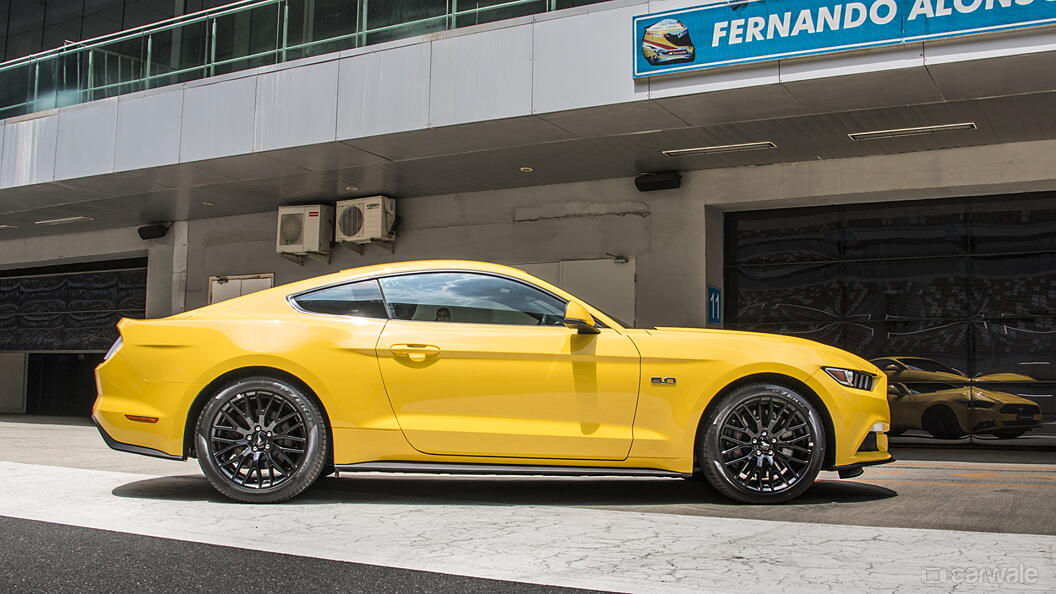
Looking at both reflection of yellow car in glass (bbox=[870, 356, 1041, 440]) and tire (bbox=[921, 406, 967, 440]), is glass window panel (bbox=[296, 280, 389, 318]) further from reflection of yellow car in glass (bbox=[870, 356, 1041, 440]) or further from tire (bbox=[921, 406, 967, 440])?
tire (bbox=[921, 406, 967, 440])

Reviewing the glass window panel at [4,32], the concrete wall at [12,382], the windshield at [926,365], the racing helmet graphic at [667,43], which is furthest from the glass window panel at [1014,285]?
the concrete wall at [12,382]

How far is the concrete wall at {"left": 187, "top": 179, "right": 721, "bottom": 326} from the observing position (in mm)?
12227

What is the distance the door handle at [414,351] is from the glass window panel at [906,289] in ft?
27.8

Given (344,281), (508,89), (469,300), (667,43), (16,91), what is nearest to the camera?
(469,300)

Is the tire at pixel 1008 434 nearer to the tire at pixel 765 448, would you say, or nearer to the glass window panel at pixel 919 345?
the glass window panel at pixel 919 345

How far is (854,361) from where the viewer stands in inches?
209

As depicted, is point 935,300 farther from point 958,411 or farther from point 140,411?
point 140,411

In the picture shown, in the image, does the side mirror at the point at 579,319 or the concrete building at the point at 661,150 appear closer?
the side mirror at the point at 579,319

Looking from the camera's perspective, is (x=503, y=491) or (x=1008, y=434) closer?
(x=503, y=491)

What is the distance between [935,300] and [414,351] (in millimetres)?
8788

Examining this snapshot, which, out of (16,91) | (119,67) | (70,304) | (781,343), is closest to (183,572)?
(781,343)

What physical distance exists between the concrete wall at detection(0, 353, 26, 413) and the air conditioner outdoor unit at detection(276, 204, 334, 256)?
12987 millimetres

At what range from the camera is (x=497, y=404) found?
5.10 meters

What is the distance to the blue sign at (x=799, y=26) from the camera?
781 centimetres
